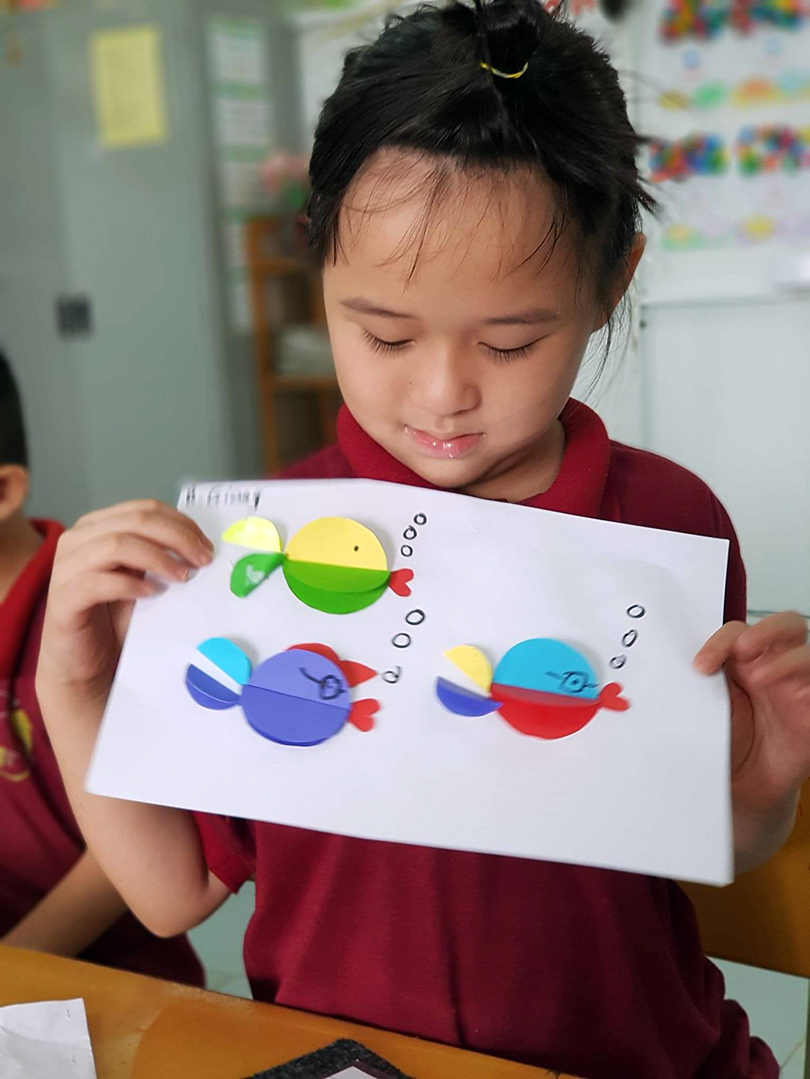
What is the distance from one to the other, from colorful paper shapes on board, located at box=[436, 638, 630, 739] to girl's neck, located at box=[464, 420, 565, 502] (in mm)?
144

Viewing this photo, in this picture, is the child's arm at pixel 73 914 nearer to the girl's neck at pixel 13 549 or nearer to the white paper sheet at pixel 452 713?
the girl's neck at pixel 13 549

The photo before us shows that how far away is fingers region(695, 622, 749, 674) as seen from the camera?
0.58 metres

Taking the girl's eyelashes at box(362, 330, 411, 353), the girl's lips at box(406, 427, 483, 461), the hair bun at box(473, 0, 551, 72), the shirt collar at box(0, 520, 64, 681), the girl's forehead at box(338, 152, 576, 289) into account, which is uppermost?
the hair bun at box(473, 0, 551, 72)

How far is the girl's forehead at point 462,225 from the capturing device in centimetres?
59

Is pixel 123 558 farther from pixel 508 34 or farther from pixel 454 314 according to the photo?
pixel 508 34

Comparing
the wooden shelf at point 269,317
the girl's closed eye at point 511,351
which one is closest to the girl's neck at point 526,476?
the girl's closed eye at point 511,351

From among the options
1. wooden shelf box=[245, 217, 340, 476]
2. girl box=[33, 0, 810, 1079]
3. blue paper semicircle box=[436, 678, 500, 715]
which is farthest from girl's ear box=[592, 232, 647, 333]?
wooden shelf box=[245, 217, 340, 476]

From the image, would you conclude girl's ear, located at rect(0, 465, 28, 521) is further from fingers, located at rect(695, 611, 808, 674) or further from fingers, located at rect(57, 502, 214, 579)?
fingers, located at rect(695, 611, 808, 674)

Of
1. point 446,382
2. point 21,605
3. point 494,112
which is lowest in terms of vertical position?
point 21,605

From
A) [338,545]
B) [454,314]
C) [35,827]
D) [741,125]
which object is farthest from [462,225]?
[741,125]

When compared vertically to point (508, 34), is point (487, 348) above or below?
below

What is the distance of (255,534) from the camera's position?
634 mm

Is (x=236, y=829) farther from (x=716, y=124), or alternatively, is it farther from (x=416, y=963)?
(x=716, y=124)

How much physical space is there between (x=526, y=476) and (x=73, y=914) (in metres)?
0.52
